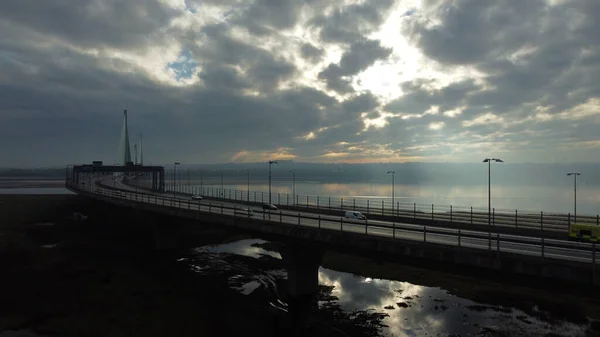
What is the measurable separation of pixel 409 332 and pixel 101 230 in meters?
57.8

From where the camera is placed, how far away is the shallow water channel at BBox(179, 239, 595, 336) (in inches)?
1073

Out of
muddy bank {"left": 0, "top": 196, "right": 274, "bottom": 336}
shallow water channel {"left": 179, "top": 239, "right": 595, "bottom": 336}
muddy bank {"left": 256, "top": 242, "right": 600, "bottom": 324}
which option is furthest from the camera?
shallow water channel {"left": 179, "top": 239, "right": 595, "bottom": 336}

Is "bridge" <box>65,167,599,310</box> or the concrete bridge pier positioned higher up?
"bridge" <box>65,167,599,310</box>

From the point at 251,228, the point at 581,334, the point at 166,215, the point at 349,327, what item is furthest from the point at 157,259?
the point at 581,334

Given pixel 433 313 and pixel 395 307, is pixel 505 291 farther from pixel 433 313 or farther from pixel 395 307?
pixel 395 307

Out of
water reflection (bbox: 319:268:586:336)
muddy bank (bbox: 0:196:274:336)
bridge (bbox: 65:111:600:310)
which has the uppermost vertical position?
bridge (bbox: 65:111:600:310)

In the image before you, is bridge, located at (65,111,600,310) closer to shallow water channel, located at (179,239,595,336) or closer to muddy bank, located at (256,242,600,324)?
muddy bank, located at (256,242,600,324)

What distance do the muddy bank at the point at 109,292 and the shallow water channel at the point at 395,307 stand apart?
3.89 metres

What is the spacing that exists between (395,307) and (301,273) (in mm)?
9069

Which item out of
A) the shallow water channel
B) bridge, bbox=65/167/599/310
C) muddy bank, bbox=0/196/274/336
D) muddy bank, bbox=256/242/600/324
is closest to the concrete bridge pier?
bridge, bbox=65/167/599/310

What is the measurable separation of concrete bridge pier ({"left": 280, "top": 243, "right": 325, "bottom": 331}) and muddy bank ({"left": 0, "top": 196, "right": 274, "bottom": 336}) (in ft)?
10.5

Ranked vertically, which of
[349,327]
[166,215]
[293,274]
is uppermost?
[166,215]

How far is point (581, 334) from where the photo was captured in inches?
1028

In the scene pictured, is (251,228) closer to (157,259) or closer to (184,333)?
(184,333)
